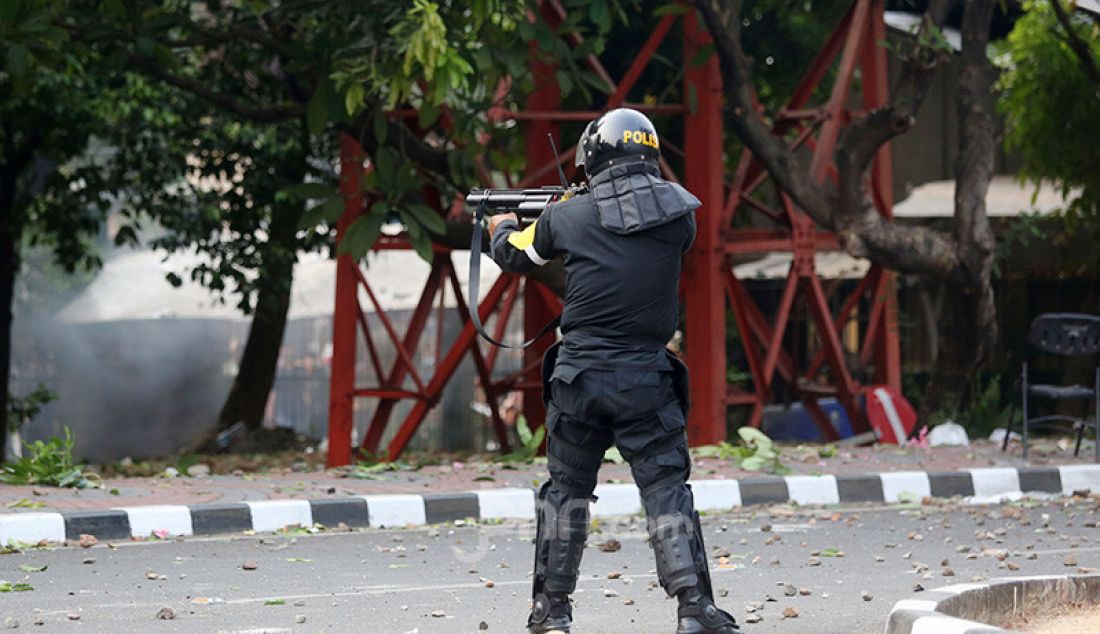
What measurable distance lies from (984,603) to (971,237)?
844 centimetres

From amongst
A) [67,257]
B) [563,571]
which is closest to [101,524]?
[563,571]

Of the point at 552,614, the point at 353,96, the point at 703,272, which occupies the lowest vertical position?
the point at 552,614

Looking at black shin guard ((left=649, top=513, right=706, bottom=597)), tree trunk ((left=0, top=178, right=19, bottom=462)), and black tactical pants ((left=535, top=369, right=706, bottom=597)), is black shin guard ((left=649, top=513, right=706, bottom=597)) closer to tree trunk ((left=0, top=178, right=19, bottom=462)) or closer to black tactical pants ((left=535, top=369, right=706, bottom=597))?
black tactical pants ((left=535, top=369, right=706, bottom=597))

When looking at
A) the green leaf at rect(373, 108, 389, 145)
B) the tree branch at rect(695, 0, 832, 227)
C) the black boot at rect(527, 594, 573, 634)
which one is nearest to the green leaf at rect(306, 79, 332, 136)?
the green leaf at rect(373, 108, 389, 145)

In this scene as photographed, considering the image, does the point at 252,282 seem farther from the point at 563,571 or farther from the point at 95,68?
the point at 563,571

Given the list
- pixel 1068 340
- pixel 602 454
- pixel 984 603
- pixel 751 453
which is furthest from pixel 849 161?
→ pixel 602 454

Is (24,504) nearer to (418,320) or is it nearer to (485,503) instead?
(485,503)

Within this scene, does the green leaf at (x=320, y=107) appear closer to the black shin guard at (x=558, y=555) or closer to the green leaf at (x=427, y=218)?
the green leaf at (x=427, y=218)

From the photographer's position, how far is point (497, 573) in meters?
7.12

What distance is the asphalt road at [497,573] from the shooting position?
5.75 m

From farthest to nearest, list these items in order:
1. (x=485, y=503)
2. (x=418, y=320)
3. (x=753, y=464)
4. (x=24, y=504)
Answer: (x=418, y=320) < (x=753, y=464) < (x=485, y=503) < (x=24, y=504)

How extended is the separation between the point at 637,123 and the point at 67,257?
1321 cm

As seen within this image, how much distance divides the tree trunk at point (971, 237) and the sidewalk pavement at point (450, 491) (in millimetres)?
1399

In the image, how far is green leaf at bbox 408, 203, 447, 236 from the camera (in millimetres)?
11383
